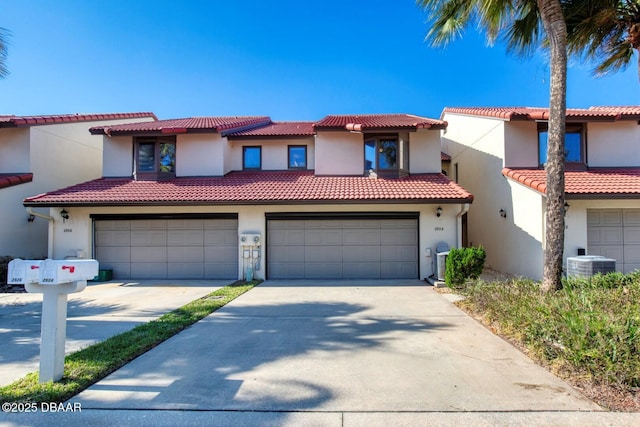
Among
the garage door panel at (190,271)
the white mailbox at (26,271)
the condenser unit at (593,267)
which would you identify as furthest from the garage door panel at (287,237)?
the white mailbox at (26,271)

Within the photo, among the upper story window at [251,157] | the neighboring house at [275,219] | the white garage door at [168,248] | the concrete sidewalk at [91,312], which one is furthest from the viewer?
the upper story window at [251,157]

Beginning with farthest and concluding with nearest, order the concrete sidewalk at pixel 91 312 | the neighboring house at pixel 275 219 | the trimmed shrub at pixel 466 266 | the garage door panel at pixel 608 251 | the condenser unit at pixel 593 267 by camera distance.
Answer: the neighboring house at pixel 275 219
the garage door panel at pixel 608 251
the trimmed shrub at pixel 466 266
the condenser unit at pixel 593 267
the concrete sidewalk at pixel 91 312

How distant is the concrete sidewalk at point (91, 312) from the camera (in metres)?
5.00

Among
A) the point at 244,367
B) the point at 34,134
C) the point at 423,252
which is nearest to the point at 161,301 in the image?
the point at 244,367

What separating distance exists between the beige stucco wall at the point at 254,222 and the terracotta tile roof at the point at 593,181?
86.7 inches

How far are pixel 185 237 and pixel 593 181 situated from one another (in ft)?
43.0

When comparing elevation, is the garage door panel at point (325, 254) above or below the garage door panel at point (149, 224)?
below

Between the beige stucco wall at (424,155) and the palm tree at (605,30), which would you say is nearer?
the palm tree at (605,30)

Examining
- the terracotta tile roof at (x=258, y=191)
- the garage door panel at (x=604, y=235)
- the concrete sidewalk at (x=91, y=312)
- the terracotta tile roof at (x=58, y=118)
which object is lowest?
the concrete sidewalk at (x=91, y=312)

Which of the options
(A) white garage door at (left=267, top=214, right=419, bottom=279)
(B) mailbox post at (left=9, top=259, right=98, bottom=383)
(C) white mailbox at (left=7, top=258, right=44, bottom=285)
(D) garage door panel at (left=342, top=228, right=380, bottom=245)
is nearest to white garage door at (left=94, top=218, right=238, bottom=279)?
(A) white garage door at (left=267, top=214, right=419, bottom=279)

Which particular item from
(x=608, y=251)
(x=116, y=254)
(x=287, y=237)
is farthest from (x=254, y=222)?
(x=608, y=251)

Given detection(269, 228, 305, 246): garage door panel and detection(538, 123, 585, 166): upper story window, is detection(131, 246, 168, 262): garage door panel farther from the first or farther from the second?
detection(538, 123, 585, 166): upper story window

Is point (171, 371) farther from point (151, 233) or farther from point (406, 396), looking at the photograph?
point (151, 233)

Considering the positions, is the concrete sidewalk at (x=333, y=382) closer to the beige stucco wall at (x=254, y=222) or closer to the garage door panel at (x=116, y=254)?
the beige stucco wall at (x=254, y=222)
